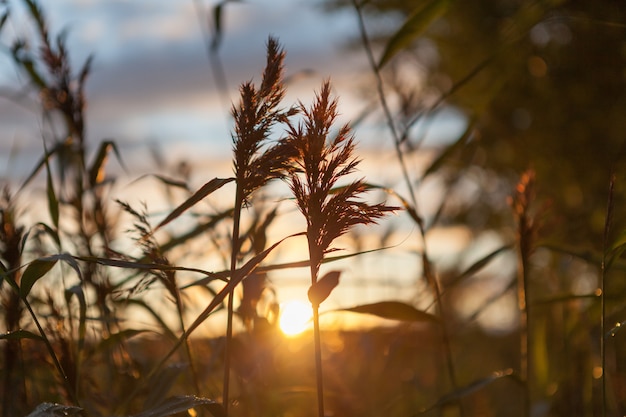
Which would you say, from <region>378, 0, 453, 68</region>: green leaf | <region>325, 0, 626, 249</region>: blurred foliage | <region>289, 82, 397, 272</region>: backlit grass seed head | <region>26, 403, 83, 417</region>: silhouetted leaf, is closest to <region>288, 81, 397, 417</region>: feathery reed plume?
<region>289, 82, 397, 272</region>: backlit grass seed head

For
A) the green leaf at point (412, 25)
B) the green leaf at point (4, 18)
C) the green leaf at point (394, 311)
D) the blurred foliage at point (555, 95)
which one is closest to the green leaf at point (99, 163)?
the green leaf at point (4, 18)

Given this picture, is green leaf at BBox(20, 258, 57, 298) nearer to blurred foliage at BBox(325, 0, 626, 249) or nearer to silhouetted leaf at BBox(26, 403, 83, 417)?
silhouetted leaf at BBox(26, 403, 83, 417)

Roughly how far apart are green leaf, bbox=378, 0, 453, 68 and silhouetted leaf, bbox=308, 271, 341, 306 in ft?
3.09

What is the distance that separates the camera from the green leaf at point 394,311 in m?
1.51

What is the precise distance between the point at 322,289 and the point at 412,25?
1.06m

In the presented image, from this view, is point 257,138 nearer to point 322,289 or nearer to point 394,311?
point 322,289

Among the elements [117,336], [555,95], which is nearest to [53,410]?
[117,336]

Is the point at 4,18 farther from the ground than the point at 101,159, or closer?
farther from the ground

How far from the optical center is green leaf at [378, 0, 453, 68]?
2.02 m

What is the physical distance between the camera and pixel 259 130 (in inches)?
48.6

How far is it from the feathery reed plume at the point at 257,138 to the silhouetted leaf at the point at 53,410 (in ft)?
0.81

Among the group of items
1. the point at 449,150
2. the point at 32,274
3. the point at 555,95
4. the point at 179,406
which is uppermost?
the point at 555,95

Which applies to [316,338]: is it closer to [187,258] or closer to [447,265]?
[187,258]

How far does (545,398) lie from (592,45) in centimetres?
683
